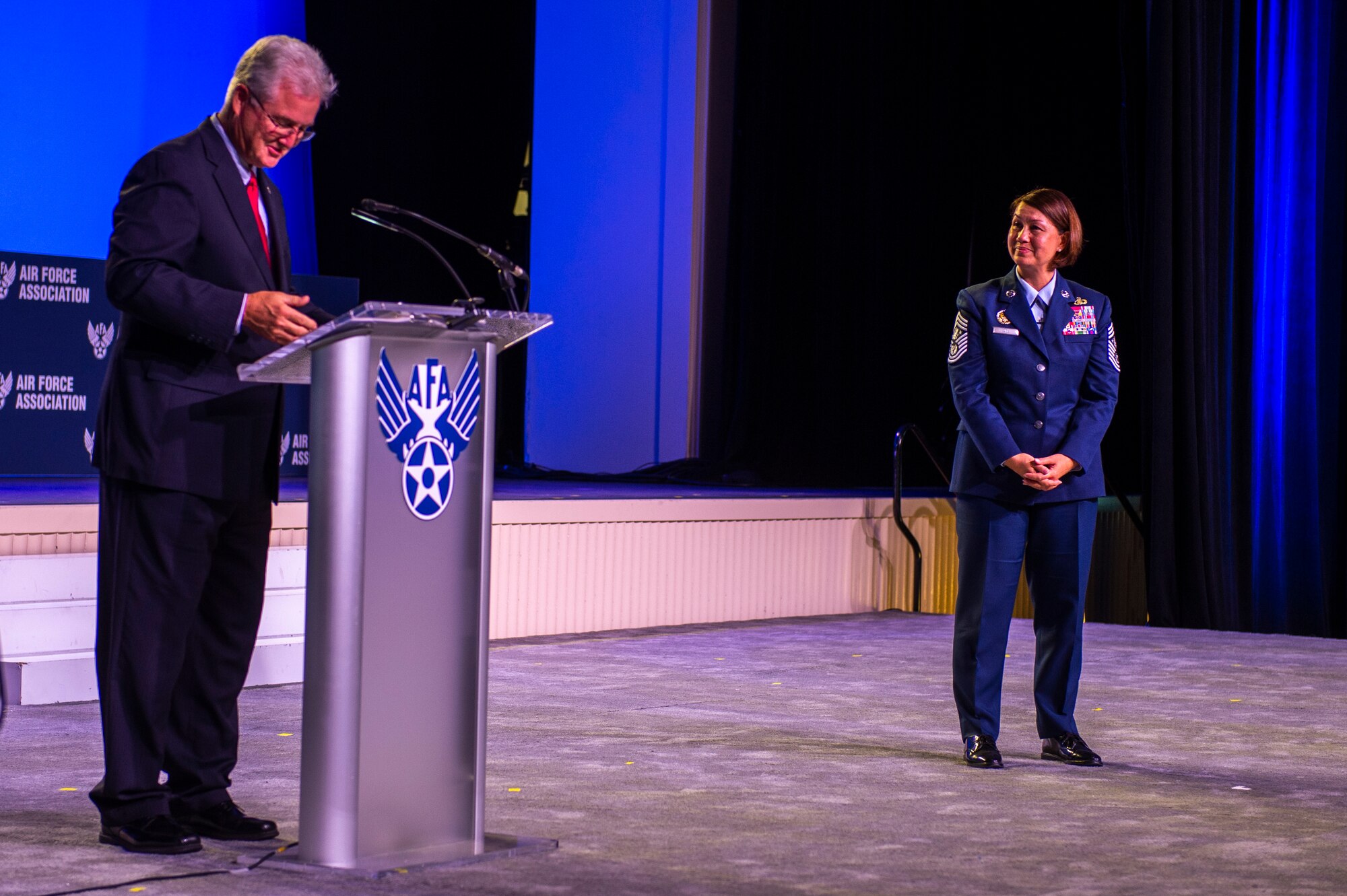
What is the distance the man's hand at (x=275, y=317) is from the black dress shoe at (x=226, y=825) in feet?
2.51

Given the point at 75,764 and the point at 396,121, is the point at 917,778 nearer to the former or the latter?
the point at 75,764

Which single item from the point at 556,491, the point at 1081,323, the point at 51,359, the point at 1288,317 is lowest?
the point at 556,491

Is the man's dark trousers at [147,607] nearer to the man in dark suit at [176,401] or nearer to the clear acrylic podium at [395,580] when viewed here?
the man in dark suit at [176,401]

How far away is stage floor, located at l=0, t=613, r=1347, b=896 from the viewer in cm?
248

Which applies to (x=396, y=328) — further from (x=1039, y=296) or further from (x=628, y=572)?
(x=628, y=572)

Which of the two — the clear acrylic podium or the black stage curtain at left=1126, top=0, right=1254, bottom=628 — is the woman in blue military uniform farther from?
the black stage curtain at left=1126, top=0, right=1254, bottom=628

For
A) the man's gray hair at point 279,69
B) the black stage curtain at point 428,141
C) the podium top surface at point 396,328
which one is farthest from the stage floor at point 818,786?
the black stage curtain at point 428,141

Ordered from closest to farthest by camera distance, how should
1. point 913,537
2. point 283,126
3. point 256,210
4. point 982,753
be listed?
point 283,126
point 256,210
point 982,753
point 913,537

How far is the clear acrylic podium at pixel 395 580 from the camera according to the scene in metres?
2.36

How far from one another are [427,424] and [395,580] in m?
0.23

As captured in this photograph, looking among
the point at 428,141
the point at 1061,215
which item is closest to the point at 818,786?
the point at 1061,215

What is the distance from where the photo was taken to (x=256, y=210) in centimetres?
268

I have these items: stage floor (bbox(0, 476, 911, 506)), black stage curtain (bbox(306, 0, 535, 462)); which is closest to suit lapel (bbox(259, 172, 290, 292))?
stage floor (bbox(0, 476, 911, 506))

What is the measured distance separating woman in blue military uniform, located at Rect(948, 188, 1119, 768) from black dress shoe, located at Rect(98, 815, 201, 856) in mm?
1712
